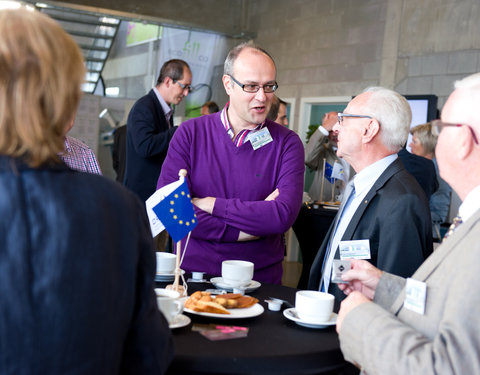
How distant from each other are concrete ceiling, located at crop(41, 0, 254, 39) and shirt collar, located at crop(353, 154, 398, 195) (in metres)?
6.88

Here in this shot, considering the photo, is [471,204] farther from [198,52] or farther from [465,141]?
[198,52]

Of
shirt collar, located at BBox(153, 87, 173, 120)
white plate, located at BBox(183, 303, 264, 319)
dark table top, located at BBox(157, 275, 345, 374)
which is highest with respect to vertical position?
shirt collar, located at BBox(153, 87, 173, 120)

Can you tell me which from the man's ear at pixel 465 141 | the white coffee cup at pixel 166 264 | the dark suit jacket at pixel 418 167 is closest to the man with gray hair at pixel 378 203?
the white coffee cup at pixel 166 264

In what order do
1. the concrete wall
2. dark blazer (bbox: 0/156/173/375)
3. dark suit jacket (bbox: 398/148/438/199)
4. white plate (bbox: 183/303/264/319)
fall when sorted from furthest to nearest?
the concrete wall
dark suit jacket (bbox: 398/148/438/199)
white plate (bbox: 183/303/264/319)
dark blazer (bbox: 0/156/173/375)

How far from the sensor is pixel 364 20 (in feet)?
23.9

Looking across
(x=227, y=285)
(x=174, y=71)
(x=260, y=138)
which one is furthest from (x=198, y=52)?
(x=227, y=285)

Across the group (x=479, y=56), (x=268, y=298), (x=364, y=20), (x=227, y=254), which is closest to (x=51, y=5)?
(x=364, y=20)

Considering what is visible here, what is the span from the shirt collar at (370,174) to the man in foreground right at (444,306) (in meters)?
0.81

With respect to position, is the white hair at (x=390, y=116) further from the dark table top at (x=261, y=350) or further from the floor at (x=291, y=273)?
the floor at (x=291, y=273)

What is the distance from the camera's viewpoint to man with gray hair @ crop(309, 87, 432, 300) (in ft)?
6.35

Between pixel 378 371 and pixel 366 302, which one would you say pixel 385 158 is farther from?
pixel 378 371

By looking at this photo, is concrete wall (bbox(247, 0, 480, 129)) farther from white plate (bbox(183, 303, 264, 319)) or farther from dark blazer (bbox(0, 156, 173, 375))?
dark blazer (bbox(0, 156, 173, 375))

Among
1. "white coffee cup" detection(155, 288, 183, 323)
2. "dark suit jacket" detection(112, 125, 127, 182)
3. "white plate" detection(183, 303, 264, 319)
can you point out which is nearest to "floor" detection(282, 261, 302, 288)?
"dark suit jacket" detection(112, 125, 127, 182)

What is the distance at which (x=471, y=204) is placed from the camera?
122 cm
